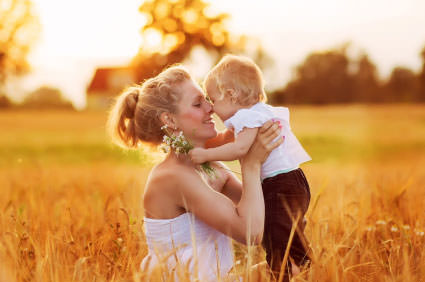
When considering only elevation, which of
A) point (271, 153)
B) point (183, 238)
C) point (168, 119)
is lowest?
point (183, 238)

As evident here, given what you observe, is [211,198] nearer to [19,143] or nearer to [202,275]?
[202,275]

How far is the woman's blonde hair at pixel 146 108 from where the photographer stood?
127 inches

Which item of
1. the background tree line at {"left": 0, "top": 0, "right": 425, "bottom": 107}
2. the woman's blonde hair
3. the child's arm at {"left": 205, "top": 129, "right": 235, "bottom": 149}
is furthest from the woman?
the background tree line at {"left": 0, "top": 0, "right": 425, "bottom": 107}

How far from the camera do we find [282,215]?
3.14 metres

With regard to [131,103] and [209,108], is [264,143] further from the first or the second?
[131,103]

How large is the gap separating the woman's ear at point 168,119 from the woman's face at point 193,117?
0.10ft

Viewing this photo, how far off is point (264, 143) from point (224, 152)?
24 cm

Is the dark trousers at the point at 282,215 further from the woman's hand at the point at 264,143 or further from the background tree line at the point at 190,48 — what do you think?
the background tree line at the point at 190,48

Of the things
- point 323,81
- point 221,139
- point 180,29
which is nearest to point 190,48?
point 180,29

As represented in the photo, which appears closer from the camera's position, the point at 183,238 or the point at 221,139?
the point at 183,238

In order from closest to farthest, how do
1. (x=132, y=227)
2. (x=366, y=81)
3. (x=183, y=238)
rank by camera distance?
(x=183, y=238) → (x=132, y=227) → (x=366, y=81)

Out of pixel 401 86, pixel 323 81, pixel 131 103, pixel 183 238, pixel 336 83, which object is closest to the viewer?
pixel 183 238

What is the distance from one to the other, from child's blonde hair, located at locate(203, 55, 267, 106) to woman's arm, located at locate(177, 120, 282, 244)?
0.95ft

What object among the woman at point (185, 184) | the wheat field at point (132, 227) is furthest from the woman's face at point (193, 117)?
the wheat field at point (132, 227)
